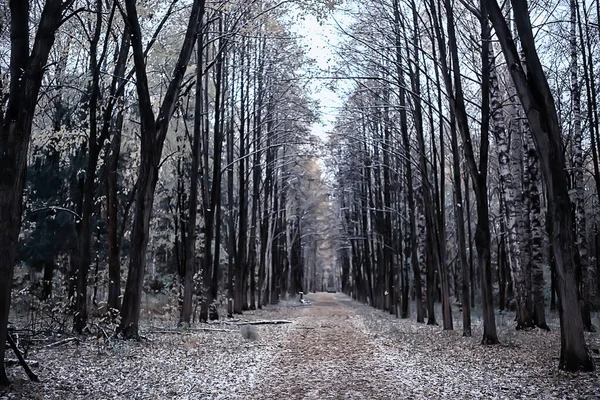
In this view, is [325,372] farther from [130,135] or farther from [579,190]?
[130,135]

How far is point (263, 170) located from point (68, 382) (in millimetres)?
24442

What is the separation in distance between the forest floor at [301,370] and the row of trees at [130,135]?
3.77 ft

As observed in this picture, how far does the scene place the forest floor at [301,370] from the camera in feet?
22.0

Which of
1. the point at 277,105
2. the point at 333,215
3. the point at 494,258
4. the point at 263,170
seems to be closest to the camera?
the point at 277,105

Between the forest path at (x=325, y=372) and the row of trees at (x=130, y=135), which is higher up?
the row of trees at (x=130, y=135)

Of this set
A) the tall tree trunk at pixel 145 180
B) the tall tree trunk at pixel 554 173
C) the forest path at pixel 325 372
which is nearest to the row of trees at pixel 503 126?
the tall tree trunk at pixel 554 173

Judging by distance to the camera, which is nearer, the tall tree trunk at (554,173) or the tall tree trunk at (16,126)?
the tall tree trunk at (16,126)

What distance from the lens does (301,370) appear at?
8.69m

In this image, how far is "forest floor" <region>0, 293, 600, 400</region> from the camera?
6.70 meters

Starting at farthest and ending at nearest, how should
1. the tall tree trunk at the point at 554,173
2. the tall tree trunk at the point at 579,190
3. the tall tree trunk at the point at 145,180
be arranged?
the tall tree trunk at the point at 579,190 → the tall tree trunk at the point at 145,180 → the tall tree trunk at the point at 554,173

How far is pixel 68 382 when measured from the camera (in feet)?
23.0

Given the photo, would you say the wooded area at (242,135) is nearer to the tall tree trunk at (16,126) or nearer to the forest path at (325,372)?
the tall tree trunk at (16,126)

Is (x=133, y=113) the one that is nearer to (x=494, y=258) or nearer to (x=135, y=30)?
(x=135, y=30)

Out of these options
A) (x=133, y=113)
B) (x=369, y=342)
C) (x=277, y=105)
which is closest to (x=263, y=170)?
(x=277, y=105)
